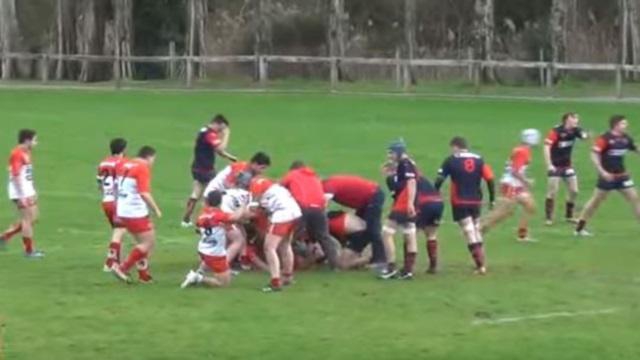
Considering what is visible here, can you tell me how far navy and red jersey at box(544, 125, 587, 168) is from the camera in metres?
26.0

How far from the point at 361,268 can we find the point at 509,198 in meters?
3.64

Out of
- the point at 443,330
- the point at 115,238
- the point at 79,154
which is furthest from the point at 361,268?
the point at 79,154

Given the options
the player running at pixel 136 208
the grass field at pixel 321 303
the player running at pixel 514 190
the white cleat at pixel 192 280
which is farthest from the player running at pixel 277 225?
the player running at pixel 514 190

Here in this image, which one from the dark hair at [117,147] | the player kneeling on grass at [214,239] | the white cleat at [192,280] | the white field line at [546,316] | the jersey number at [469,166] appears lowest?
the white field line at [546,316]

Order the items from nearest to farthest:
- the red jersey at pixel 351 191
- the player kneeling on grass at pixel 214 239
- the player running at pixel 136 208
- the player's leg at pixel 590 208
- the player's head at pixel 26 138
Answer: the player kneeling on grass at pixel 214 239
the player running at pixel 136 208
the red jersey at pixel 351 191
the player's head at pixel 26 138
the player's leg at pixel 590 208

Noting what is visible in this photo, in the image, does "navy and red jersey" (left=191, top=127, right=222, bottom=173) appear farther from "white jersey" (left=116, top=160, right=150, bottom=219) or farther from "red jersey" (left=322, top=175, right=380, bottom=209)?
"white jersey" (left=116, top=160, right=150, bottom=219)

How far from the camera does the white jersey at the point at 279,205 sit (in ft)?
60.3

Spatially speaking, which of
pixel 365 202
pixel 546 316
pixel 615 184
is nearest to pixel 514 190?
pixel 615 184

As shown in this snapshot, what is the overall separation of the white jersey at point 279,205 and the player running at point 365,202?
5.79 ft

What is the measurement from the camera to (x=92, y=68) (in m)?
76.8

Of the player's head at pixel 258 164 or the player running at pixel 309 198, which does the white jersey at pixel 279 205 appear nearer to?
the player's head at pixel 258 164

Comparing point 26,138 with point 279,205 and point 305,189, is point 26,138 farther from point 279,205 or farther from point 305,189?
point 279,205

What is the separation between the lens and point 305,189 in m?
19.6

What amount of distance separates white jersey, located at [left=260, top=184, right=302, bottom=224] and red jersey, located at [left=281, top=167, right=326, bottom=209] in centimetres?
73
